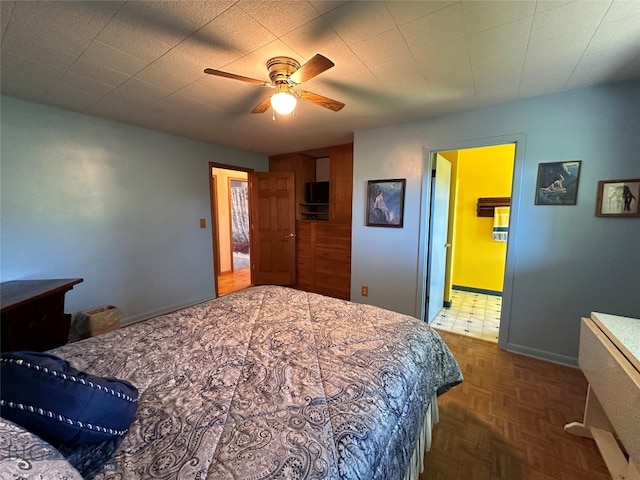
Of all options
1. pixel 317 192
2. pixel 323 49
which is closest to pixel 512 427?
pixel 323 49

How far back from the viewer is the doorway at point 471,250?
307 centimetres

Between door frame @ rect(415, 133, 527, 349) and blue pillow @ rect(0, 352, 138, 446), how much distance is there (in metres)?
2.72

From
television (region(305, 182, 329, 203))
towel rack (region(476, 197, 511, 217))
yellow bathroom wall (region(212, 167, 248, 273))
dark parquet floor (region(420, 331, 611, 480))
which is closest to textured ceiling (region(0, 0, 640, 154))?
television (region(305, 182, 329, 203))

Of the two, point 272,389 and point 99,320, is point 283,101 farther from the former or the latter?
point 99,320

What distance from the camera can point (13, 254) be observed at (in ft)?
7.45

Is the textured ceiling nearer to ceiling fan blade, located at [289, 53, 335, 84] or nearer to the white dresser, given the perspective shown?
ceiling fan blade, located at [289, 53, 335, 84]

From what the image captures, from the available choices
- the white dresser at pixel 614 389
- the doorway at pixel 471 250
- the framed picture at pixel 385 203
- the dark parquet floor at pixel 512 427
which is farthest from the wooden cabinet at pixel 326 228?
the white dresser at pixel 614 389

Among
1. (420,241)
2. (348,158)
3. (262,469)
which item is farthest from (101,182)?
(420,241)

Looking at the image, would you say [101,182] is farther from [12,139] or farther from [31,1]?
[31,1]

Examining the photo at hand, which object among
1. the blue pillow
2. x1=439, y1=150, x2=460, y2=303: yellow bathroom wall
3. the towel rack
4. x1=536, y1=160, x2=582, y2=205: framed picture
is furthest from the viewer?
the towel rack

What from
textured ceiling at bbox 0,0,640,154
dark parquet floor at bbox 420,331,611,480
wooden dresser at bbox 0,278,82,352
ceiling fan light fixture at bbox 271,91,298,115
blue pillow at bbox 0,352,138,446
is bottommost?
dark parquet floor at bbox 420,331,611,480

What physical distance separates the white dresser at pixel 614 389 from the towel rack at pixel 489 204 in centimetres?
280

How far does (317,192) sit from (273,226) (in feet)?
3.05

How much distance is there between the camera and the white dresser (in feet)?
3.42
